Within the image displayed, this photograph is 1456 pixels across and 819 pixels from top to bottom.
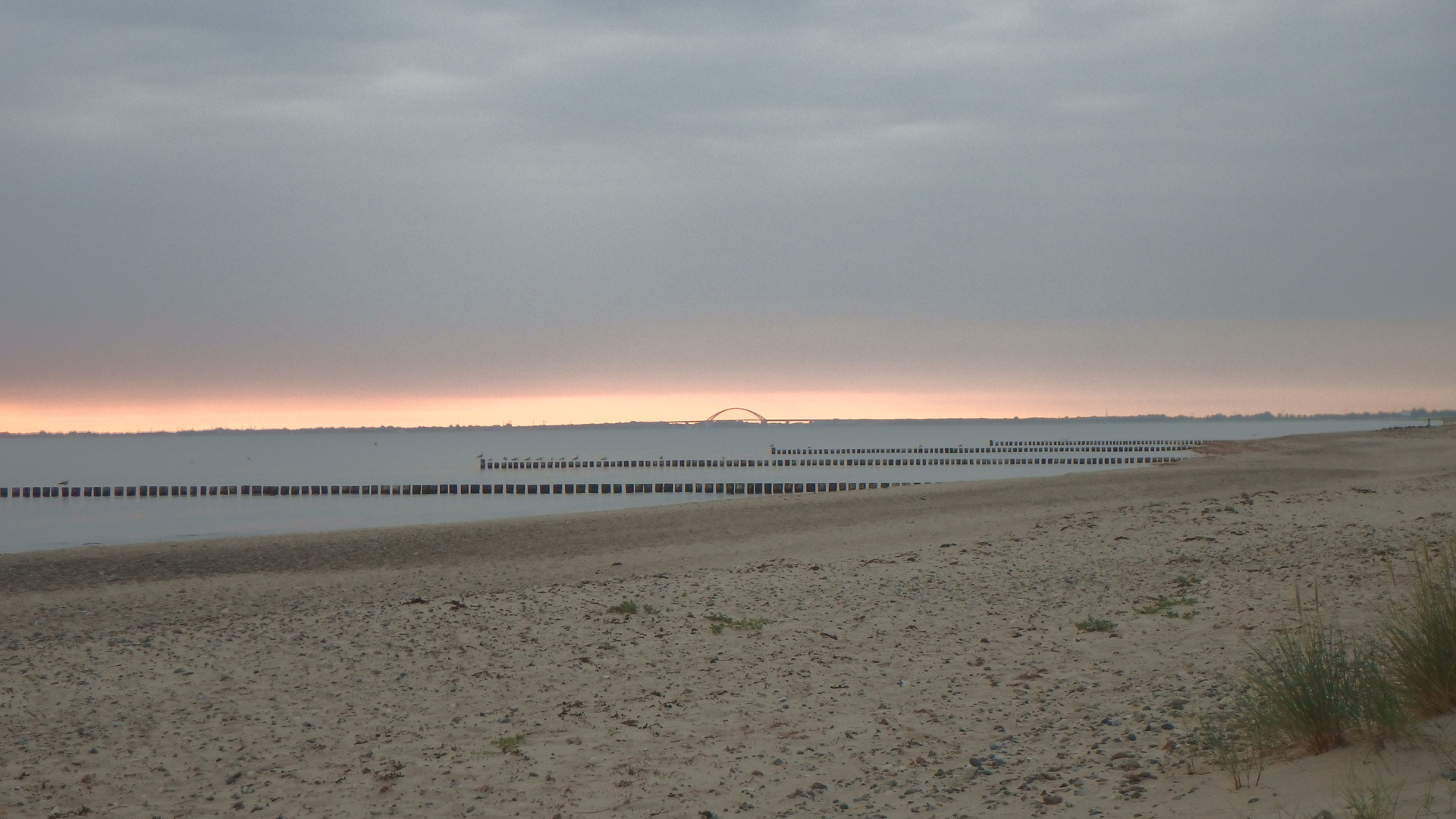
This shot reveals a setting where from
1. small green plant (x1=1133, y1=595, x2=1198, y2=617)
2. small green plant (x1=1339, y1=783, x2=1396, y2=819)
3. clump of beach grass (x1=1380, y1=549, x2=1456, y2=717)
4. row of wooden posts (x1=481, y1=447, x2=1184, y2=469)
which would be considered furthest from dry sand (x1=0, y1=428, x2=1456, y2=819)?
row of wooden posts (x1=481, y1=447, x2=1184, y2=469)

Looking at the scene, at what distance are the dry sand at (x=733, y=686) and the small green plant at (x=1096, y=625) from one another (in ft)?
0.75

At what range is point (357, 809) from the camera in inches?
248

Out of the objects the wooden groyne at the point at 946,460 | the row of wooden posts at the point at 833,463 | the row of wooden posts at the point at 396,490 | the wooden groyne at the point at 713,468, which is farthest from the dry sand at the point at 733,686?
the row of wooden posts at the point at 833,463

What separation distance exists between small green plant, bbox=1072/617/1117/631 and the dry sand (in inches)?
9.0

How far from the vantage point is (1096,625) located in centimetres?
945

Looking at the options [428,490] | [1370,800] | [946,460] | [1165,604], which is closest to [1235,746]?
[1370,800]

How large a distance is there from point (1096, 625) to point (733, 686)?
11.2ft

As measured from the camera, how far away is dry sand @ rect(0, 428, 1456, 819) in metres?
6.00

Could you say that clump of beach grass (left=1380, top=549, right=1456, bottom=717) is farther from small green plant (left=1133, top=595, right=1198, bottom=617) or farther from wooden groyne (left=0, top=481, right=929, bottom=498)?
wooden groyne (left=0, top=481, right=929, bottom=498)

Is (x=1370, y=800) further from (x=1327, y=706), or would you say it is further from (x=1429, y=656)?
(x=1429, y=656)

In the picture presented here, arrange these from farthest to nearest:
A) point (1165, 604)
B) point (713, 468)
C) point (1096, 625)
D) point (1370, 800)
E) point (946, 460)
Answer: point (946, 460)
point (713, 468)
point (1165, 604)
point (1096, 625)
point (1370, 800)

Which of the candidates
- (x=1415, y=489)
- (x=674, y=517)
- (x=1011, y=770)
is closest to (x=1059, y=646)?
(x=1011, y=770)

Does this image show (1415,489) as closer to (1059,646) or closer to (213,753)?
(1059,646)

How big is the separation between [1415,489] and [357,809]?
21.1 metres
